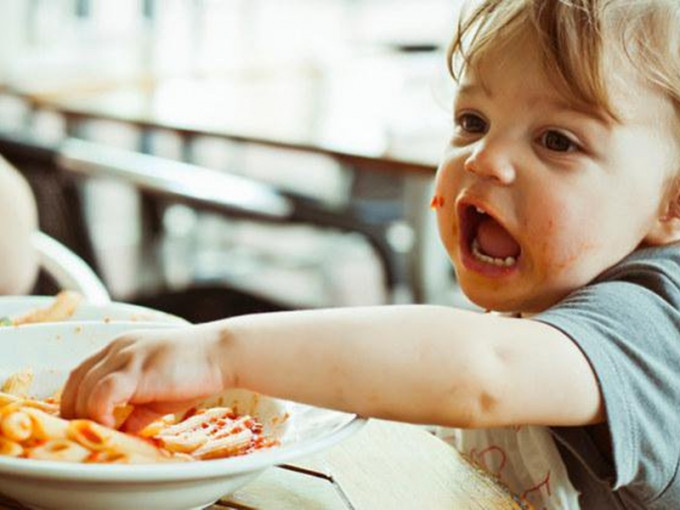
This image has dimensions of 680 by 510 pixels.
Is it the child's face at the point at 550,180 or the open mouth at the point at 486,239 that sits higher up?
the child's face at the point at 550,180

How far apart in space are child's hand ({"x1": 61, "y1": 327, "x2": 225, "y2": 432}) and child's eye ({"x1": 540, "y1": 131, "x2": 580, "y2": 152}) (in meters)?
0.40

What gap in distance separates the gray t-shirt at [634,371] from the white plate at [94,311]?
1.53ft

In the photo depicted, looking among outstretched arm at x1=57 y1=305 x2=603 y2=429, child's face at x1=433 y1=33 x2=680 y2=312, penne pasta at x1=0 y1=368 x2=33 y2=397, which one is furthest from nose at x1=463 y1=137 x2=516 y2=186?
penne pasta at x1=0 y1=368 x2=33 y2=397

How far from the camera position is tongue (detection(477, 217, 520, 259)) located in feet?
3.41

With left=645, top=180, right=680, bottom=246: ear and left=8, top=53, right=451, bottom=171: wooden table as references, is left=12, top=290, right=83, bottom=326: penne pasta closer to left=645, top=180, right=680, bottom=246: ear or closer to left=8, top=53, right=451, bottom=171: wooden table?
left=645, top=180, right=680, bottom=246: ear

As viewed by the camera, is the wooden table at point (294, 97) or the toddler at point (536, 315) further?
the wooden table at point (294, 97)

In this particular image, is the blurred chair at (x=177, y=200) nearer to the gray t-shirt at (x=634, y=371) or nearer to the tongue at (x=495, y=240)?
the tongue at (x=495, y=240)

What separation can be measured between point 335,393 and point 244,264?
427 cm

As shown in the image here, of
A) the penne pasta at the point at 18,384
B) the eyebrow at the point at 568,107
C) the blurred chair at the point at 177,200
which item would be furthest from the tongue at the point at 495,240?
the blurred chair at the point at 177,200

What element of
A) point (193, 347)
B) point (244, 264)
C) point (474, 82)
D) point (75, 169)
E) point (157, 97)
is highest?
point (474, 82)

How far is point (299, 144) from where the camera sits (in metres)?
3.07

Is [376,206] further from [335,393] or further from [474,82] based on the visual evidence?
[335,393]

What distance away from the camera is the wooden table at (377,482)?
0.85 m

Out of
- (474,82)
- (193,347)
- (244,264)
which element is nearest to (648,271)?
(474,82)
